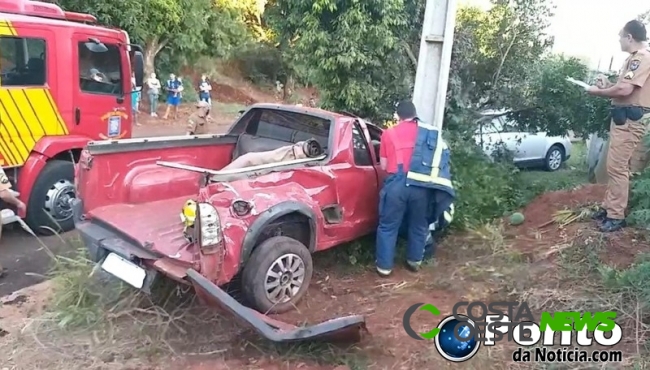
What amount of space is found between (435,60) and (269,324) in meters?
4.30

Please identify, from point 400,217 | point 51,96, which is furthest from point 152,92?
point 400,217

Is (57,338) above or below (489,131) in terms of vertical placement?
below

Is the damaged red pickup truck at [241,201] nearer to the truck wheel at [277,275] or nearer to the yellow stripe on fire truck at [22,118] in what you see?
the truck wheel at [277,275]

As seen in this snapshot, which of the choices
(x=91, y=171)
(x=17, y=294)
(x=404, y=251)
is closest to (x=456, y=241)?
(x=404, y=251)

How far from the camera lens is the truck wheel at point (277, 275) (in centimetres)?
446

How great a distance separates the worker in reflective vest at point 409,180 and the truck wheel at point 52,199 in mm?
3638

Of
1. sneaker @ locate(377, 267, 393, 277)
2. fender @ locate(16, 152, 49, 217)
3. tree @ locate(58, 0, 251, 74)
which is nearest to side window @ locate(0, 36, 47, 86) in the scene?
fender @ locate(16, 152, 49, 217)

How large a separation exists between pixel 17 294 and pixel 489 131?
6617 mm

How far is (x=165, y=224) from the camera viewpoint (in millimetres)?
4676

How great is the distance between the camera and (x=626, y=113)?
5457 mm

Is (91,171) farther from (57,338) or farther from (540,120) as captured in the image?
(540,120)

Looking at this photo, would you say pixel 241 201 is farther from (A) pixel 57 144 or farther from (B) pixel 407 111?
(A) pixel 57 144

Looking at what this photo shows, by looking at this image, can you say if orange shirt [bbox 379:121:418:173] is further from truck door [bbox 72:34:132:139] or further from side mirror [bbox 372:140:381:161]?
truck door [bbox 72:34:132:139]

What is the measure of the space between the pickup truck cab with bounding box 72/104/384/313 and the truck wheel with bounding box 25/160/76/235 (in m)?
1.80
